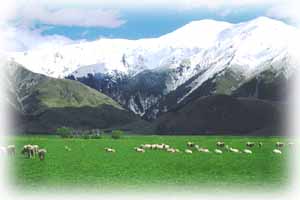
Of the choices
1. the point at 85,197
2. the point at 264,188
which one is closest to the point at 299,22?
the point at 264,188

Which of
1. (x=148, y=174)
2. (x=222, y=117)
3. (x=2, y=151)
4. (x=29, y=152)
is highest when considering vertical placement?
(x=148, y=174)

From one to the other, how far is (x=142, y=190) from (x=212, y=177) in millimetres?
5477

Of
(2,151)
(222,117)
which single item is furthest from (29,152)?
(222,117)

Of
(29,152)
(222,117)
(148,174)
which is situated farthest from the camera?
(222,117)

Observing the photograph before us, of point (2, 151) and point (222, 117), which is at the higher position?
point (2, 151)

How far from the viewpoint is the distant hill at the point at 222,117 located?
179 meters

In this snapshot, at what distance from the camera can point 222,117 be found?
18800 centimetres

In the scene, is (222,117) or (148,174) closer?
(148,174)

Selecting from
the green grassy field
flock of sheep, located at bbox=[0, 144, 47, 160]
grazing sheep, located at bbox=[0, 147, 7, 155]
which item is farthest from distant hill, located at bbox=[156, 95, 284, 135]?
the green grassy field

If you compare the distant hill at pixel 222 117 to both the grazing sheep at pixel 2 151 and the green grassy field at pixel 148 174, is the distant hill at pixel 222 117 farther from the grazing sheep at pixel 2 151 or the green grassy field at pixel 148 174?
the green grassy field at pixel 148 174

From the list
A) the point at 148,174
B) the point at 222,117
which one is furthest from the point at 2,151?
the point at 222,117

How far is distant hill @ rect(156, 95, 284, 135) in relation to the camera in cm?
17900

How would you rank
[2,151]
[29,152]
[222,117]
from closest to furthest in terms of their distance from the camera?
[2,151] < [29,152] < [222,117]

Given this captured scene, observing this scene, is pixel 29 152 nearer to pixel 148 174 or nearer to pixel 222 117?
pixel 148 174
